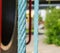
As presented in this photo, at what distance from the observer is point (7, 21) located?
1.29 m

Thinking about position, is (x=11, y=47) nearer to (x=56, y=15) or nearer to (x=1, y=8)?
(x=1, y=8)

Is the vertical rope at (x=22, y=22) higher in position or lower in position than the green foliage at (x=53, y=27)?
higher

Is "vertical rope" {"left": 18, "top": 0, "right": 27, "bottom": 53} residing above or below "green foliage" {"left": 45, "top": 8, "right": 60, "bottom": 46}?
above

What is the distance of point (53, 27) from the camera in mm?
8305

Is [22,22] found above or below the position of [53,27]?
above

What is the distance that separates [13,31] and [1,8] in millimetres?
167

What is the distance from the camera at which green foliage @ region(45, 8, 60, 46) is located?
324 inches

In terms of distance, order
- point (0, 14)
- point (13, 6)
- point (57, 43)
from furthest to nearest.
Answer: point (57, 43) < point (13, 6) < point (0, 14)

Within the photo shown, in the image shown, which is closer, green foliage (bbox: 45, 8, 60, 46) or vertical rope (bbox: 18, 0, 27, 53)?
vertical rope (bbox: 18, 0, 27, 53)

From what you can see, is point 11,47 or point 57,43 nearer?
point 11,47

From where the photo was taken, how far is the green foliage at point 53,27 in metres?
8.24

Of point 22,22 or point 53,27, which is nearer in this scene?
point 22,22

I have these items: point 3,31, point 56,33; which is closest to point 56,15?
point 56,33

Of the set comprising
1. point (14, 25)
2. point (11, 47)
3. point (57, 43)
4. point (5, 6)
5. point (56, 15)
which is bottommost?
point (57, 43)
